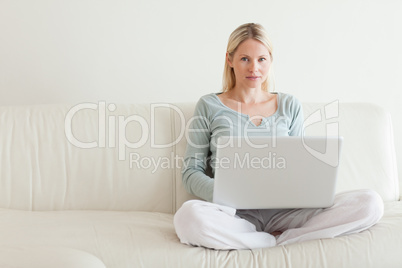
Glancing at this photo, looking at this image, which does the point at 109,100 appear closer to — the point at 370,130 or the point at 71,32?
the point at 71,32

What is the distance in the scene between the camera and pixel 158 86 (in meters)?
2.78

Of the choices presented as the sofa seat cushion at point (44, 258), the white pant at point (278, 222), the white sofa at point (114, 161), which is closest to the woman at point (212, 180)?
the white pant at point (278, 222)

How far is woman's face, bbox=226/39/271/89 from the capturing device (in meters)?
2.29

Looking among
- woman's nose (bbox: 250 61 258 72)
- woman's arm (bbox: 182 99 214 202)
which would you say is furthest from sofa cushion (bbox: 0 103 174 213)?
woman's nose (bbox: 250 61 258 72)

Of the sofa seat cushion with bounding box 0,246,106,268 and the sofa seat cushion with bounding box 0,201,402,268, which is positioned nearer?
the sofa seat cushion with bounding box 0,246,106,268

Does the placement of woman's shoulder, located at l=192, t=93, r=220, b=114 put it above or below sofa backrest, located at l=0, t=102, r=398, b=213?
above

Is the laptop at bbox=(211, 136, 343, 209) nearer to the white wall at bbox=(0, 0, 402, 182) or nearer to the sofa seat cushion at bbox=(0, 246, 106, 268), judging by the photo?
the sofa seat cushion at bbox=(0, 246, 106, 268)

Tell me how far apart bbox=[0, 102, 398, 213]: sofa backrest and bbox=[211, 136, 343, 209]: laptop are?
2.02ft

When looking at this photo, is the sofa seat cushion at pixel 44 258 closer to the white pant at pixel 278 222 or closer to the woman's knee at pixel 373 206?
the white pant at pixel 278 222

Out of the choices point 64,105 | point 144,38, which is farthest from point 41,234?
point 144,38

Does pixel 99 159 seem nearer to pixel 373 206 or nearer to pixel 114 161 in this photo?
pixel 114 161

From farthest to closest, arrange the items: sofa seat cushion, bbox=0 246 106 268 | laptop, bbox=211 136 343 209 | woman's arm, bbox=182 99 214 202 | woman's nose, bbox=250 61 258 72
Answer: woman's nose, bbox=250 61 258 72
woman's arm, bbox=182 99 214 202
laptop, bbox=211 136 343 209
sofa seat cushion, bbox=0 246 106 268

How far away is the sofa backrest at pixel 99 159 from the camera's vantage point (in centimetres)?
234

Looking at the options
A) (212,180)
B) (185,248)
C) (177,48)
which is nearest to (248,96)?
(212,180)
